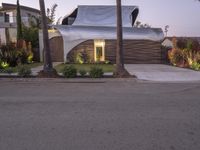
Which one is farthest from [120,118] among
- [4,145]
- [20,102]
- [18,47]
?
[18,47]

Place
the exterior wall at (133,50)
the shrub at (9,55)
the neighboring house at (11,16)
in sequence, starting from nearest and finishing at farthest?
the shrub at (9,55)
the exterior wall at (133,50)
the neighboring house at (11,16)

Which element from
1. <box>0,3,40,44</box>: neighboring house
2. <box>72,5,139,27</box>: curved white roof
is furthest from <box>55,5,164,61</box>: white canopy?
<box>0,3,40,44</box>: neighboring house

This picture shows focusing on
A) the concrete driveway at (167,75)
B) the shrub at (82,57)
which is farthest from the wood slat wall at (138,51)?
the concrete driveway at (167,75)

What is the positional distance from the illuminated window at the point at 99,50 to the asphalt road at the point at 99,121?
20301 mm

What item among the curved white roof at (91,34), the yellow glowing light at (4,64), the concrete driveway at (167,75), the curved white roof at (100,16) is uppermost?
the curved white roof at (100,16)

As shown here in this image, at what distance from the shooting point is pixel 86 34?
31703 millimetres

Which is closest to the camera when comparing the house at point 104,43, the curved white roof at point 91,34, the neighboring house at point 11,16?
the curved white roof at point 91,34

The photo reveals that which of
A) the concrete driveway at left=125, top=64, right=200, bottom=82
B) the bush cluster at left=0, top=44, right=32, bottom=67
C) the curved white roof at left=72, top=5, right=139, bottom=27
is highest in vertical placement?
the curved white roof at left=72, top=5, right=139, bottom=27

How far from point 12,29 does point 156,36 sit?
58.1ft

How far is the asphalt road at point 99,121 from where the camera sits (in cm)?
579

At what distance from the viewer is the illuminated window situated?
32.0m

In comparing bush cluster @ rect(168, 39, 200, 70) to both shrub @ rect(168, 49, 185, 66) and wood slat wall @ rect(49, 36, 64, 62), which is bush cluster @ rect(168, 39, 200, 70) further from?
wood slat wall @ rect(49, 36, 64, 62)

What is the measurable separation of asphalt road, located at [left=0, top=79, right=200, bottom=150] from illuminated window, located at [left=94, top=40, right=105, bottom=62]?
66.6ft

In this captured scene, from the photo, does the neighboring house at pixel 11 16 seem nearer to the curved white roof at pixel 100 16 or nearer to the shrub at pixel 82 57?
the curved white roof at pixel 100 16
